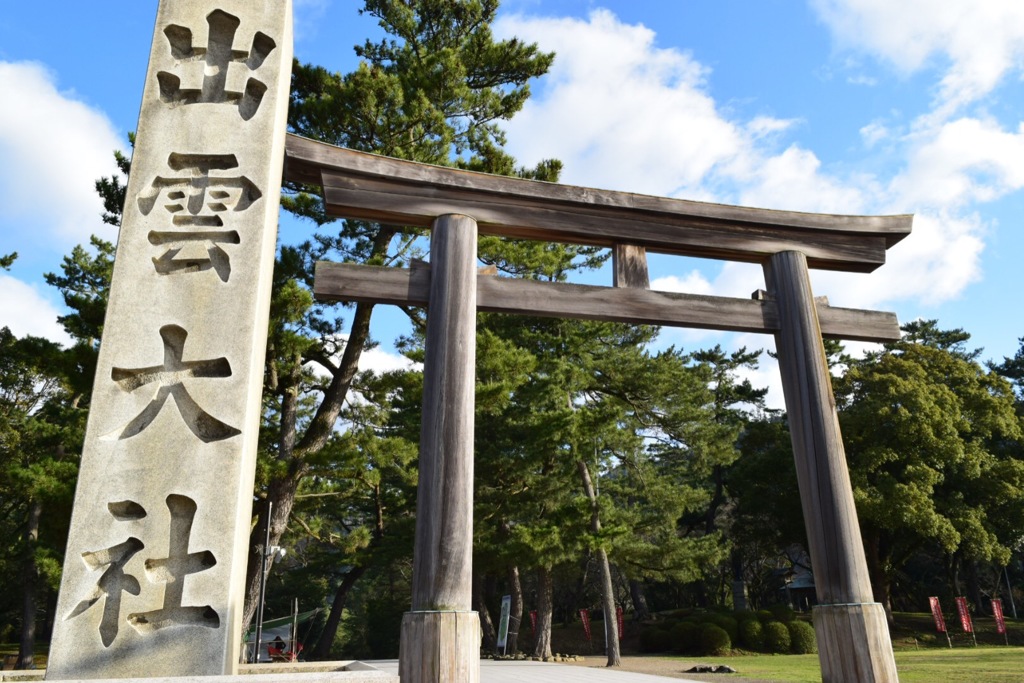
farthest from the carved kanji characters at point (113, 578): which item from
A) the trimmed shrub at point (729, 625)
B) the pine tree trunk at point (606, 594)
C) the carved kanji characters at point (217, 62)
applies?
the trimmed shrub at point (729, 625)

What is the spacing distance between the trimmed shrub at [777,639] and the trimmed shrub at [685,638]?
225 cm

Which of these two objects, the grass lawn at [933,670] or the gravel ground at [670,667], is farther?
the gravel ground at [670,667]

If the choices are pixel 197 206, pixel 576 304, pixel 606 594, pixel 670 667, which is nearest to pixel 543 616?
pixel 606 594

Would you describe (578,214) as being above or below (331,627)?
above

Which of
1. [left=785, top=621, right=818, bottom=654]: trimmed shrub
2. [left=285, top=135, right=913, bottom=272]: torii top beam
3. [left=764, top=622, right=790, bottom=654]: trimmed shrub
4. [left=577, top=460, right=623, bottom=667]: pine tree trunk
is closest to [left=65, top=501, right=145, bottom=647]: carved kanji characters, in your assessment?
[left=285, top=135, right=913, bottom=272]: torii top beam

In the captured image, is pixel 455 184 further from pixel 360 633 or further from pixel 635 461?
pixel 360 633

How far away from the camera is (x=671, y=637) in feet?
73.3

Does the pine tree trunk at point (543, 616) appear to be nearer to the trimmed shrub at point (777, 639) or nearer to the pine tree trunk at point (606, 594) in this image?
the pine tree trunk at point (606, 594)

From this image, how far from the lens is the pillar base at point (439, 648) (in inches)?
151

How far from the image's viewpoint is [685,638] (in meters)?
21.8

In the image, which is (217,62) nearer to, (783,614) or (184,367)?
(184,367)

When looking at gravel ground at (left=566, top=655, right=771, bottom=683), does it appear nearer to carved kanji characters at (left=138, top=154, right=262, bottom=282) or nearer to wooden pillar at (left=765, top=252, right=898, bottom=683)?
wooden pillar at (left=765, top=252, right=898, bottom=683)

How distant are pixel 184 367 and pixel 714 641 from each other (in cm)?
2027

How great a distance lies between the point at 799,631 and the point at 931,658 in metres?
5.67
